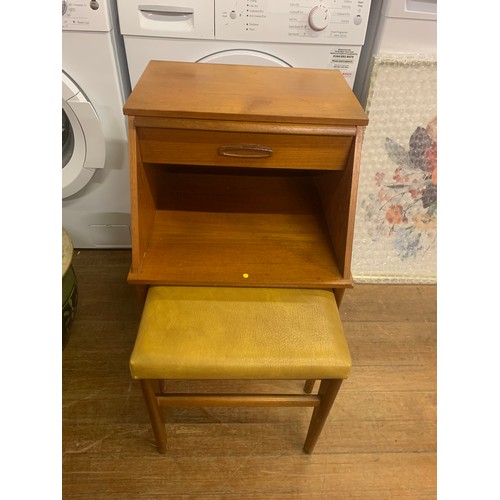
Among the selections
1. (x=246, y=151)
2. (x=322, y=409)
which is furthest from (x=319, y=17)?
(x=322, y=409)

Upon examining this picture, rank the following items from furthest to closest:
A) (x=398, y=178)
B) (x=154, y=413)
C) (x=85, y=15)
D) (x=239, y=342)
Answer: (x=398, y=178), (x=85, y=15), (x=154, y=413), (x=239, y=342)

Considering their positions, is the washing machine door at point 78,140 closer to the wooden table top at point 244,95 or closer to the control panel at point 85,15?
the control panel at point 85,15

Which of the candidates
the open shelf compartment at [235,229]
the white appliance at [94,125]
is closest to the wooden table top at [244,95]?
the open shelf compartment at [235,229]

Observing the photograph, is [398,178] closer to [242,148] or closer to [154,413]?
[242,148]

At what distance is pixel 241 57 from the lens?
4.10 feet

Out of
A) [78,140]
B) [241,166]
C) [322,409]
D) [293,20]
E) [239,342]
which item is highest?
[293,20]

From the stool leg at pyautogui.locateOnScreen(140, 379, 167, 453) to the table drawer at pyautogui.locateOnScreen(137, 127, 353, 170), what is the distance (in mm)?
491

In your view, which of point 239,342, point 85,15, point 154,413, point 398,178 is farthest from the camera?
point 398,178

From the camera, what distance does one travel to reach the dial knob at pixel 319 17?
119 cm

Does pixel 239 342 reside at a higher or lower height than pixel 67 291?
higher

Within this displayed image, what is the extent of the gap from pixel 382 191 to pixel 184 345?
1.02 metres

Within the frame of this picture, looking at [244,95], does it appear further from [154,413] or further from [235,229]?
[154,413]

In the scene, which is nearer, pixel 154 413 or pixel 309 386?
pixel 154 413

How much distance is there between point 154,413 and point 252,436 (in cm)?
35
